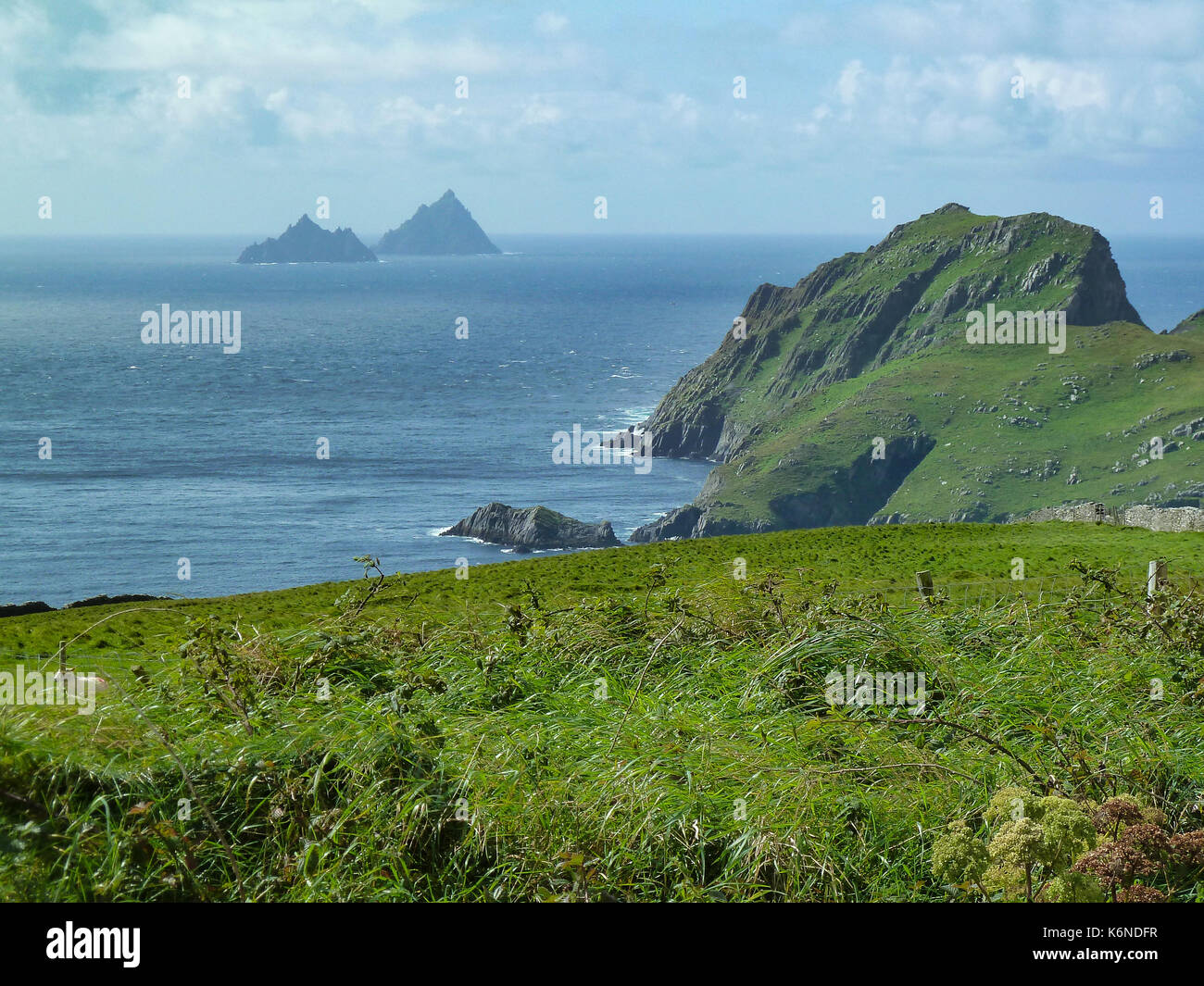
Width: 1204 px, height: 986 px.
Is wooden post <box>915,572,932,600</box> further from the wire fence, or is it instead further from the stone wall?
the stone wall

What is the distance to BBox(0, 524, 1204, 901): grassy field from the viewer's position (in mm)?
7379

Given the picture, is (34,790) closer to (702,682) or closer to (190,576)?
(702,682)

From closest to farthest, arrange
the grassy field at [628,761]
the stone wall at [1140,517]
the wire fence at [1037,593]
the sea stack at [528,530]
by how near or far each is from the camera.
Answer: the grassy field at [628,761] < the wire fence at [1037,593] < the stone wall at [1140,517] < the sea stack at [528,530]

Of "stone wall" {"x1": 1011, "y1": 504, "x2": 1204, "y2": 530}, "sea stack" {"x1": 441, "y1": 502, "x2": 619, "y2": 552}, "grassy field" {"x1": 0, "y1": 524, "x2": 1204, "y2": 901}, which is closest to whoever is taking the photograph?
"grassy field" {"x1": 0, "y1": 524, "x2": 1204, "y2": 901}

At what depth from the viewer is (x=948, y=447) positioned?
18488cm

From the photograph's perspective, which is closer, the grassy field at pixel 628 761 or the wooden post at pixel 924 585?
the grassy field at pixel 628 761

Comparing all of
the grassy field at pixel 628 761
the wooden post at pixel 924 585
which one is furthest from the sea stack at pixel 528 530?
the grassy field at pixel 628 761

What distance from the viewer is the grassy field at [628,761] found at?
24.2 ft

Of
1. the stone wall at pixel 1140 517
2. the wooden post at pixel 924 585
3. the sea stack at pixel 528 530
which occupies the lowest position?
the sea stack at pixel 528 530

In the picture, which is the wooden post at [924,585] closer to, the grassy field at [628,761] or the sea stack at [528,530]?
the grassy field at [628,761]

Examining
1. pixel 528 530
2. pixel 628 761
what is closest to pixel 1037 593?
pixel 628 761

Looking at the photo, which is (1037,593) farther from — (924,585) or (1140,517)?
(1140,517)

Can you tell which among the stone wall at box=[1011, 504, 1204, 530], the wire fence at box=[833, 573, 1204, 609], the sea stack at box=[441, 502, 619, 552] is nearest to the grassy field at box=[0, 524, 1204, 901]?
the wire fence at box=[833, 573, 1204, 609]
